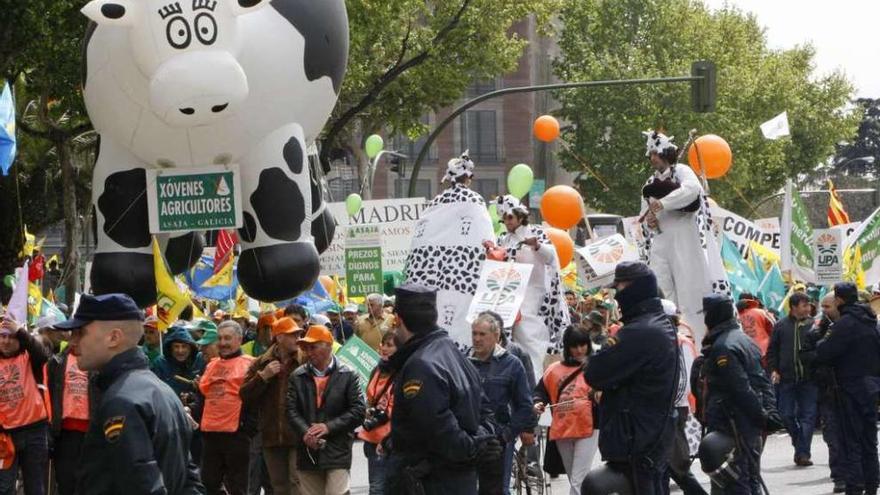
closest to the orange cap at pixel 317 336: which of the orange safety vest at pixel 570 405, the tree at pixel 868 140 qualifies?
the orange safety vest at pixel 570 405

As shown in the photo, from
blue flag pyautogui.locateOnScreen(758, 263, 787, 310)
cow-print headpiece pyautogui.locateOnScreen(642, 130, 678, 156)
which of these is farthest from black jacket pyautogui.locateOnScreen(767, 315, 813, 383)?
blue flag pyautogui.locateOnScreen(758, 263, 787, 310)

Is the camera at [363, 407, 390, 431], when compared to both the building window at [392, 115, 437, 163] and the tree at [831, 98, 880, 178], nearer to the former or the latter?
the building window at [392, 115, 437, 163]

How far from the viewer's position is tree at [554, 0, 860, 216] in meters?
63.3

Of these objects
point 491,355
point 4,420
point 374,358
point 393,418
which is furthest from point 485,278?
point 393,418

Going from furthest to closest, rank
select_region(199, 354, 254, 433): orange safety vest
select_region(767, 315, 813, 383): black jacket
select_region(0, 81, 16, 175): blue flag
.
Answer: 1. select_region(767, 315, 813, 383): black jacket
2. select_region(0, 81, 16, 175): blue flag
3. select_region(199, 354, 254, 433): orange safety vest

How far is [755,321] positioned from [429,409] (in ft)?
36.4

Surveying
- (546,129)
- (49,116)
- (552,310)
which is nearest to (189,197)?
(552,310)

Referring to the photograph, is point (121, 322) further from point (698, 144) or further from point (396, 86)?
point (396, 86)

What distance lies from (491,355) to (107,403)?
5.30m

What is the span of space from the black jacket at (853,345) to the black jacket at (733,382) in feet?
8.09

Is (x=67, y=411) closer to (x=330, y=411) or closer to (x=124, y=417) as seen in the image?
(x=330, y=411)

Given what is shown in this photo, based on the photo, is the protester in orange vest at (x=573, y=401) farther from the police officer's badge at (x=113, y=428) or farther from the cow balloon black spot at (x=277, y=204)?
the police officer's badge at (x=113, y=428)

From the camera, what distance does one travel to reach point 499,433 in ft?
38.4

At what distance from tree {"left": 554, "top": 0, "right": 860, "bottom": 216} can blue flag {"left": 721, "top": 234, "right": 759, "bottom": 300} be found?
4038 cm
